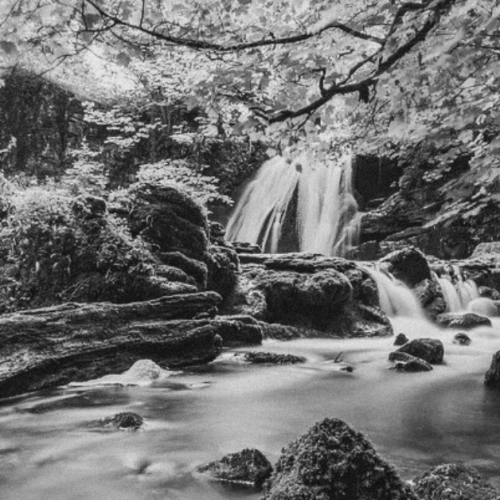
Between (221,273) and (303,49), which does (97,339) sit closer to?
(303,49)

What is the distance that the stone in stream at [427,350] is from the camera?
25.8 feet

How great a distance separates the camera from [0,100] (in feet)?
67.8

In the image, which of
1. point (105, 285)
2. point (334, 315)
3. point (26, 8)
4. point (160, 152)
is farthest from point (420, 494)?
point (160, 152)

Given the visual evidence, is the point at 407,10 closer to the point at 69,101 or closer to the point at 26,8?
the point at 26,8

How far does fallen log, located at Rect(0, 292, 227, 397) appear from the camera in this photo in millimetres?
5651

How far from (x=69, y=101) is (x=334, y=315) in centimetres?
1664

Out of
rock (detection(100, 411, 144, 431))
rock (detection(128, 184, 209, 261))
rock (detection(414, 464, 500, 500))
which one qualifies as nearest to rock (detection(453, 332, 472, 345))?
rock (detection(128, 184, 209, 261))

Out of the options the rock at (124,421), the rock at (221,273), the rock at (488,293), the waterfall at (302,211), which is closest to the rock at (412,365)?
the rock at (124,421)

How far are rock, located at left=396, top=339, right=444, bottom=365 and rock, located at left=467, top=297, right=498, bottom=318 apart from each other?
23.4 feet

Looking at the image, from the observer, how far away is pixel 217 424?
484cm

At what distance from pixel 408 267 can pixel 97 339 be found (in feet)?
34.9

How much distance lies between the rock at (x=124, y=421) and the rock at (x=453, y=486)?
8.92 ft

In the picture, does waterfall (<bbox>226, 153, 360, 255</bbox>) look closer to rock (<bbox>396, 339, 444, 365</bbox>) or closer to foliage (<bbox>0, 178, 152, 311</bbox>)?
foliage (<bbox>0, 178, 152, 311</bbox>)

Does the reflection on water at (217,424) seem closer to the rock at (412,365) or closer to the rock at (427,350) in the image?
the rock at (412,365)
